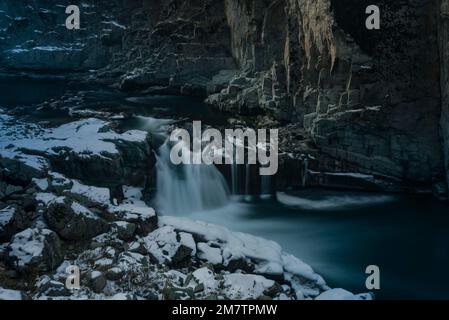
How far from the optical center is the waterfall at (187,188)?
16.3 metres

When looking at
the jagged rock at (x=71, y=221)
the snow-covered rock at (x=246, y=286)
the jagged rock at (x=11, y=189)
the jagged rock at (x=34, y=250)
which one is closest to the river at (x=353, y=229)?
the snow-covered rock at (x=246, y=286)

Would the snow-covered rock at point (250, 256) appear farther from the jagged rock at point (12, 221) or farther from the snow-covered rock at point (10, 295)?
the snow-covered rock at point (10, 295)

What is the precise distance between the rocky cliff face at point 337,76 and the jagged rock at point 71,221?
972 cm

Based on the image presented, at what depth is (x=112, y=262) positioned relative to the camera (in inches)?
404

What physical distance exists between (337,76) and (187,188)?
24.0 feet

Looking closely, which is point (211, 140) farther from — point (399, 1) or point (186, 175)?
point (399, 1)

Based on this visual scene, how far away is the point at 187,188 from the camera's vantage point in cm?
1681

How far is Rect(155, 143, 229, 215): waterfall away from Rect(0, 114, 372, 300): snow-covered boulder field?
1.89m

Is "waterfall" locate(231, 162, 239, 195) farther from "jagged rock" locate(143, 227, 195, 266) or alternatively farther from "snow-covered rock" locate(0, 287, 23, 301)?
"snow-covered rock" locate(0, 287, 23, 301)

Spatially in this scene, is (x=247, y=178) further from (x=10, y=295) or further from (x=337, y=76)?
(x=10, y=295)

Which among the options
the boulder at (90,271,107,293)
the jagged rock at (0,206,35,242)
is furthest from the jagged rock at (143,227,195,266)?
the jagged rock at (0,206,35,242)

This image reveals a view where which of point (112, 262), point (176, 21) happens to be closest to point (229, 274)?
point (112, 262)

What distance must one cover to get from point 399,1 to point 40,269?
14.7 metres

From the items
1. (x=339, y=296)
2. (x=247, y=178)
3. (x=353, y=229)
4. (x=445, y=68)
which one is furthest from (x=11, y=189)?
(x=445, y=68)
